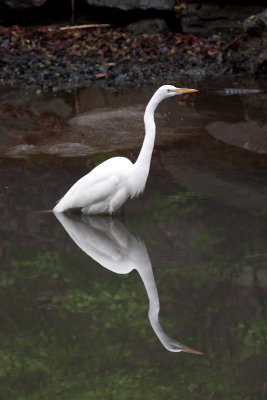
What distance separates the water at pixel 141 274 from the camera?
438 cm

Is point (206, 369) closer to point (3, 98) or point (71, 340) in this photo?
point (71, 340)

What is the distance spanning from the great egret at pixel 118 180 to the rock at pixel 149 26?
27.9 feet

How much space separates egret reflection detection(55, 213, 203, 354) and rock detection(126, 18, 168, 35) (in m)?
8.68

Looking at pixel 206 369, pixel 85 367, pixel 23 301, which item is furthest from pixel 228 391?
pixel 23 301

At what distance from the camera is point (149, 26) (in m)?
15.0

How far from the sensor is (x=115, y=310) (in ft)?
17.0

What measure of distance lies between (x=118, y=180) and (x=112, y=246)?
0.73 metres

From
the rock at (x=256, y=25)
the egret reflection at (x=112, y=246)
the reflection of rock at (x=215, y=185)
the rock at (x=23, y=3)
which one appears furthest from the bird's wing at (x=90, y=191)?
the rock at (x=23, y=3)

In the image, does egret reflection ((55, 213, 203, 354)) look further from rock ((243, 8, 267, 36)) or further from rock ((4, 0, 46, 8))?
rock ((4, 0, 46, 8))

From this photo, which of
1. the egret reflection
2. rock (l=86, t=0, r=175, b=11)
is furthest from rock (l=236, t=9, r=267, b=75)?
the egret reflection

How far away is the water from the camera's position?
438 cm

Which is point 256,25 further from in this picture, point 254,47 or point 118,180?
point 118,180

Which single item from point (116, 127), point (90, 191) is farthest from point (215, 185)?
point (116, 127)

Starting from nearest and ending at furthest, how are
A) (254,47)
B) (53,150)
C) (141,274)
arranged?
1. (141,274)
2. (53,150)
3. (254,47)
